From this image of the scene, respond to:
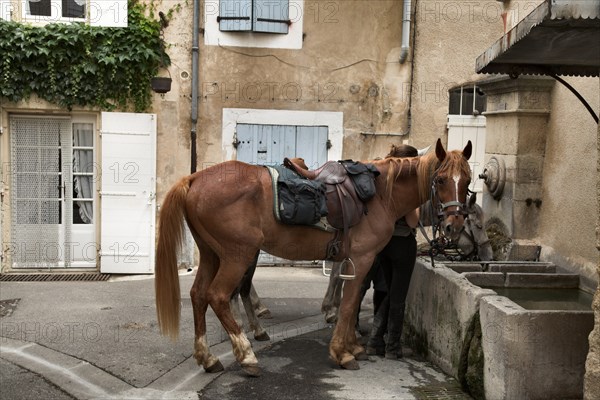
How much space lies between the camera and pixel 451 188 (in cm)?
531

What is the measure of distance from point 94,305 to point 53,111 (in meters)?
3.38

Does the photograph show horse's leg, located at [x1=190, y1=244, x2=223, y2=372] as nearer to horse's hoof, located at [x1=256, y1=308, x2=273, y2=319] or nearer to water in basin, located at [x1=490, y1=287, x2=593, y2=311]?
horse's hoof, located at [x1=256, y1=308, x2=273, y2=319]

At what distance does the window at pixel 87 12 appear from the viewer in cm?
962

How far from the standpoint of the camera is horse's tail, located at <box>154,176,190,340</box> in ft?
17.6

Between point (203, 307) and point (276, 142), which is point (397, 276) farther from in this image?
point (276, 142)

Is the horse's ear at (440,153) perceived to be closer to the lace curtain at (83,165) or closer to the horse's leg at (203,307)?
the horse's leg at (203,307)

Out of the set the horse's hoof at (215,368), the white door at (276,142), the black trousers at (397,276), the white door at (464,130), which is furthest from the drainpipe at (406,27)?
the horse's hoof at (215,368)

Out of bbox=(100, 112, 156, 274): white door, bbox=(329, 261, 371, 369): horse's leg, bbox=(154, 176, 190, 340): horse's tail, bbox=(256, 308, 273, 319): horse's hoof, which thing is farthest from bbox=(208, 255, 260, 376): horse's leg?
bbox=(100, 112, 156, 274): white door

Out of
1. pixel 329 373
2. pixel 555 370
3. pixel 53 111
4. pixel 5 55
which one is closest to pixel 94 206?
pixel 53 111

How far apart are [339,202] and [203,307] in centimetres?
141

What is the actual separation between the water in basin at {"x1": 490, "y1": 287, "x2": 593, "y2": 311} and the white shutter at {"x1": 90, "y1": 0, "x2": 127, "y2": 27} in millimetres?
6527

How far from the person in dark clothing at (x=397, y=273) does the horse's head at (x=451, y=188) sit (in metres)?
0.54

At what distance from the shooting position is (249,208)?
5395 millimetres

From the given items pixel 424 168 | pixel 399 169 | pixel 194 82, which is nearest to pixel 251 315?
pixel 399 169
